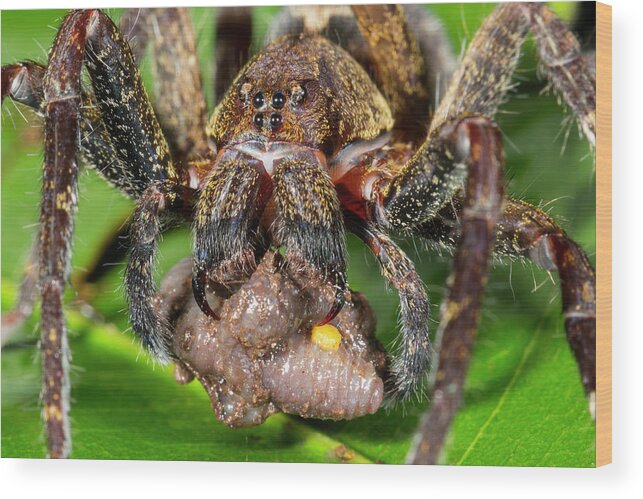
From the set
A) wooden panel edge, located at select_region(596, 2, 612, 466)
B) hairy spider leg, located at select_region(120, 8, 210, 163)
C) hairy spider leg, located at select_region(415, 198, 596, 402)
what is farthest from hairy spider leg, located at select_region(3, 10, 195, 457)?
wooden panel edge, located at select_region(596, 2, 612, 466)

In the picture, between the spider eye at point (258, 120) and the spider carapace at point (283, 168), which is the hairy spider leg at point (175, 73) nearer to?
the spider carapace at point (283, 168)

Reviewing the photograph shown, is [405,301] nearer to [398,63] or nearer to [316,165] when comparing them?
[316,165]

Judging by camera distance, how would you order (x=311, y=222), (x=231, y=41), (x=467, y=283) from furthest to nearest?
(x=231, y=41)
(x=311, y=222)
(x=467, y=283)

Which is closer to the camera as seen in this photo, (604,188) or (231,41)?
(604,188)

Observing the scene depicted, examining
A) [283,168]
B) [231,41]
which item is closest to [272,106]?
[283,168]

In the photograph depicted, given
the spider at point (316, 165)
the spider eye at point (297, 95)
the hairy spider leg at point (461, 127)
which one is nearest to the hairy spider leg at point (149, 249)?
the spider at point (316, 165)

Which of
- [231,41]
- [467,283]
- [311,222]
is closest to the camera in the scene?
[467,283]

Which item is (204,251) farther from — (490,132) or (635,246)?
(635,246)
